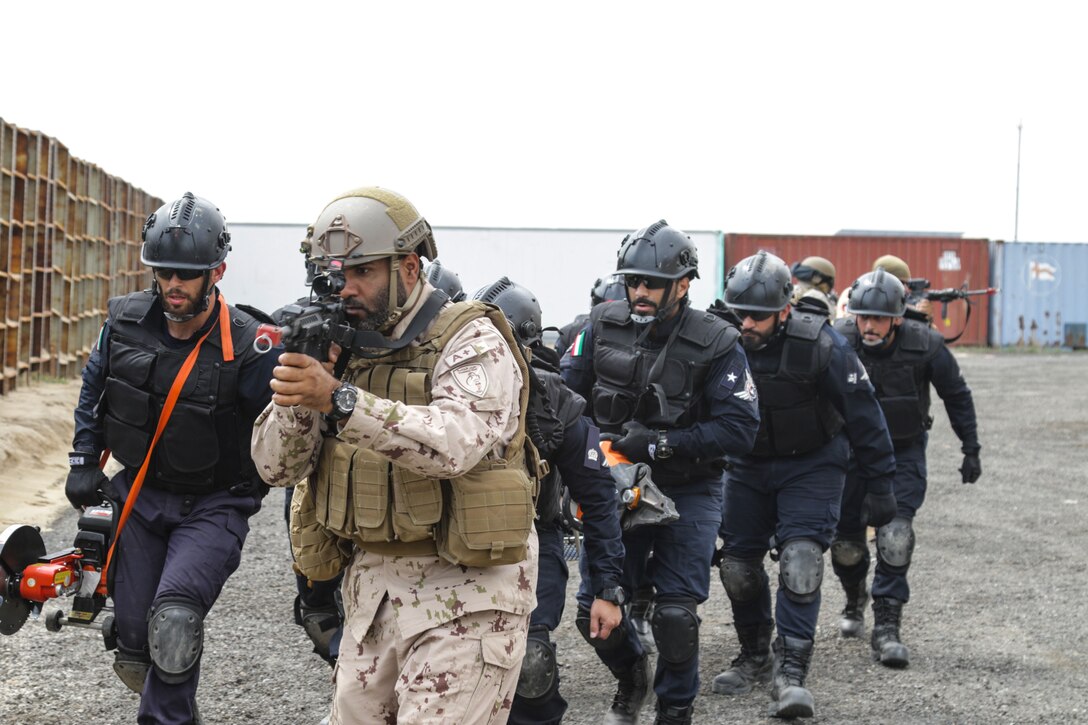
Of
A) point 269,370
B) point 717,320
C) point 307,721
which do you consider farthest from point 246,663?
point 717,320

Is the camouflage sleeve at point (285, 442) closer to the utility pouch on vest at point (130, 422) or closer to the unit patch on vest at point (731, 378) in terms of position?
the utility pouch on vest at point (130, 422)

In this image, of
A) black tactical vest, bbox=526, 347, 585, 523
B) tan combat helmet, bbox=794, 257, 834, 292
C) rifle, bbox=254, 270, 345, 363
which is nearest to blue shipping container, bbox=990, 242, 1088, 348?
tan combat helmet, bbox=794, 257, 834, 292

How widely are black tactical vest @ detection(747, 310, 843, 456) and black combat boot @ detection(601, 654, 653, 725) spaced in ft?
4.58

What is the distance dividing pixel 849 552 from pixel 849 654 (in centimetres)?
61

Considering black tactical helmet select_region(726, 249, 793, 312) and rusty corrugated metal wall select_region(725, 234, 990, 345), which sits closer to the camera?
black tactical helmet select_region(726, 249, 793, 312)

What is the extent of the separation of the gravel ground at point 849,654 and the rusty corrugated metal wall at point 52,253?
5906 millimetres

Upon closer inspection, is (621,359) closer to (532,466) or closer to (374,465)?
(532,466)

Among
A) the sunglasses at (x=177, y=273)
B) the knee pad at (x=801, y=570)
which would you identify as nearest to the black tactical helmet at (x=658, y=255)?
the knee pad at (x=801, y=570)

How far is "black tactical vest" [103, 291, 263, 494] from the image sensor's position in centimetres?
465

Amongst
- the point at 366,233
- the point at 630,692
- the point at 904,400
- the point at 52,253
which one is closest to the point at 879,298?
the point at 904,400

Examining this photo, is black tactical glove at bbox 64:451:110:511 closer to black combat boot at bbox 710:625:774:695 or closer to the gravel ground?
the gravel ground

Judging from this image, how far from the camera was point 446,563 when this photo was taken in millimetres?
3350

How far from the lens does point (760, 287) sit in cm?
623

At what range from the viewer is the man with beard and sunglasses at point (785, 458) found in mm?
6129
